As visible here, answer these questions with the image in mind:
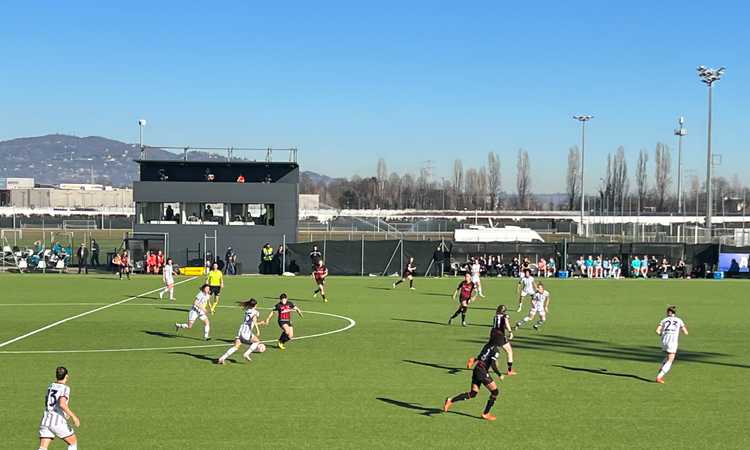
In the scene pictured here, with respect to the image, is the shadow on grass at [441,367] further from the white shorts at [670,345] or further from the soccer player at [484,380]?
the white shorts at [670,345]

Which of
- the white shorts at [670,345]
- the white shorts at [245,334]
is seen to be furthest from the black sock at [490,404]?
the white shorts at [245,334]

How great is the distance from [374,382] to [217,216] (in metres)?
39.2

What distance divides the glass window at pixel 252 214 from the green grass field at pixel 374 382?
21.5 meters

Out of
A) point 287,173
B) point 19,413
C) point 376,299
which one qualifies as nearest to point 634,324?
point 376,299

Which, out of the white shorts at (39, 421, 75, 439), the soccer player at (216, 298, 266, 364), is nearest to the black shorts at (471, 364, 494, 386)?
the white shorts at (39, 421, 75, 439)

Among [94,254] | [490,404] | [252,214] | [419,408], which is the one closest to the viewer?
[490,404]

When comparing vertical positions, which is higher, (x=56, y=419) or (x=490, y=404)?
(x=56, y=419)

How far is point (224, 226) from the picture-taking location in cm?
5534

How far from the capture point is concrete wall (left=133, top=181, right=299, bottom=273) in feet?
182

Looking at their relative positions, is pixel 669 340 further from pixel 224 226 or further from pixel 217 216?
pixel 217 216

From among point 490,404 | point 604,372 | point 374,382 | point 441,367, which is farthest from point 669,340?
point 374,382

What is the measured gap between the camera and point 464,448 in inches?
525

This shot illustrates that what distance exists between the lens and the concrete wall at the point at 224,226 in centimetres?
5538

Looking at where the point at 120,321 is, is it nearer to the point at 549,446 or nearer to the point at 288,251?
the point at 549,446
